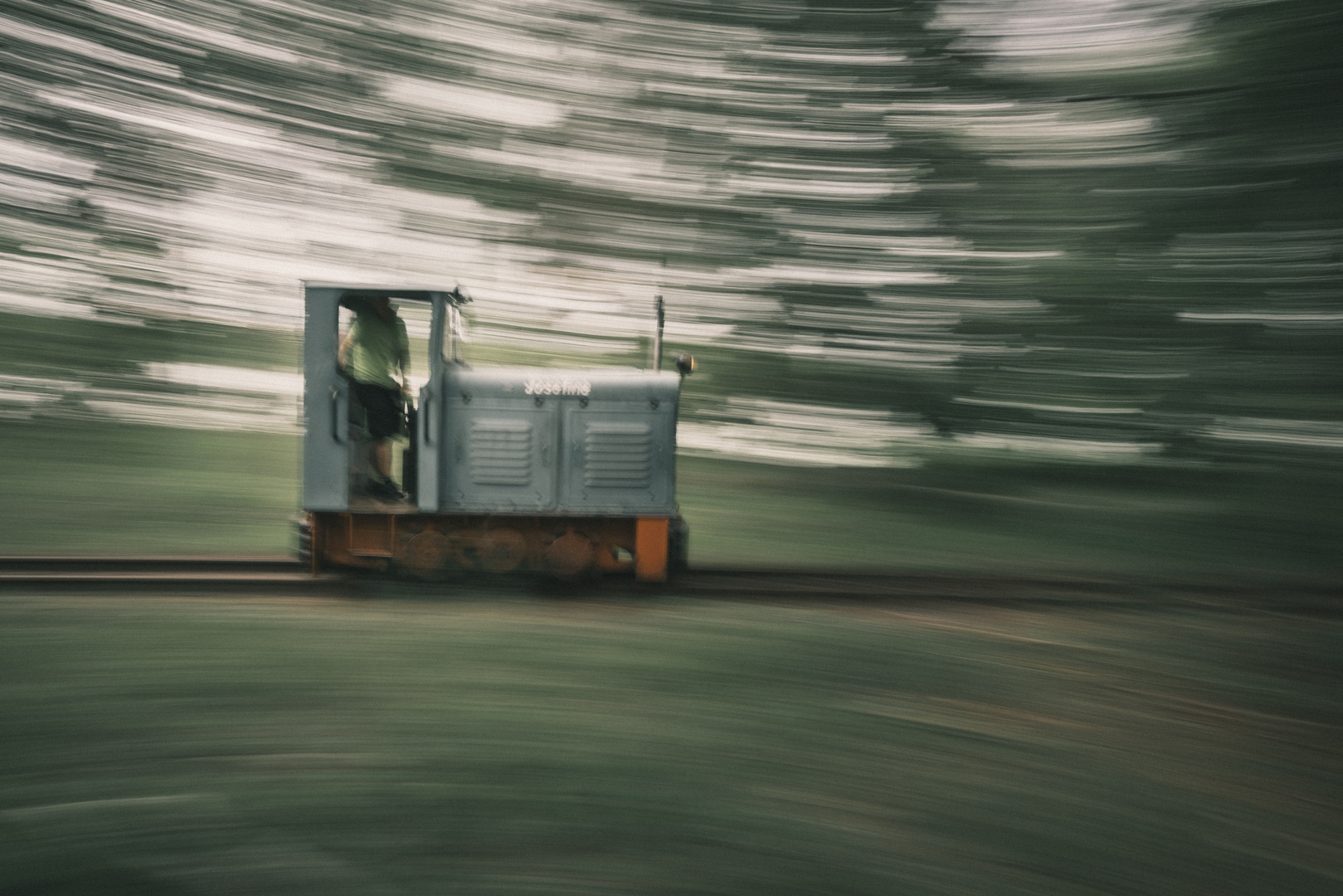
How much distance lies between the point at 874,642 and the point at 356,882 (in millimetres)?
3211

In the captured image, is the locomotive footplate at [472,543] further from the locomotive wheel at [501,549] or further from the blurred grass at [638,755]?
the blurred grass at [638,755]

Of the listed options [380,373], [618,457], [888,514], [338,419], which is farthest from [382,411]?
[888,514]

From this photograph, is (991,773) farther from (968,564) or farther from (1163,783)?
(968,564)

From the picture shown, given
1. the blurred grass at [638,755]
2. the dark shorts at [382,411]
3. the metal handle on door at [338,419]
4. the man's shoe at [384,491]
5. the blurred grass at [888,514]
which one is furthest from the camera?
the blurred grass at [888,514]

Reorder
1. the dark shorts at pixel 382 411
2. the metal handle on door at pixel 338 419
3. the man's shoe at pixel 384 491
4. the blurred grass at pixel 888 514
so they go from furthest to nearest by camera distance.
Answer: the blurred grass at pixel 888 514
the man's shoe at pixel 384 491
the dark shorts at pixel 382 411
the metal handle on door at pixel 338 419

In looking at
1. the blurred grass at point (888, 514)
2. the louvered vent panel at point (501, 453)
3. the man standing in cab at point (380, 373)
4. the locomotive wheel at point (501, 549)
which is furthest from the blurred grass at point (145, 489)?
the louvered vent panel at point (501, 453)

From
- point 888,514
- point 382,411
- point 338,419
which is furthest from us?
point 888,514

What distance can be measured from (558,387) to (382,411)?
1266 mm

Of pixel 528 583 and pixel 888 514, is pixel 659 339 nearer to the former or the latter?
pixel 528 583

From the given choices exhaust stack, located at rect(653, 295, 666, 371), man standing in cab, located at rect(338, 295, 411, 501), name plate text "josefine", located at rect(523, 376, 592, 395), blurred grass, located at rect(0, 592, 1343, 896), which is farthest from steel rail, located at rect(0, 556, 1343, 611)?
exhaust stack, located at rect(653, 295, 666, 371)

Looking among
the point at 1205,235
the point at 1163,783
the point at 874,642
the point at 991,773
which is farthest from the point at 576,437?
the point at 1205,235

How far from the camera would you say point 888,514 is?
392 inches

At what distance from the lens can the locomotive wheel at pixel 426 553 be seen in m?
5.45

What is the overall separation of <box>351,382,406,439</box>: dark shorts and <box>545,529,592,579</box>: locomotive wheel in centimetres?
139
